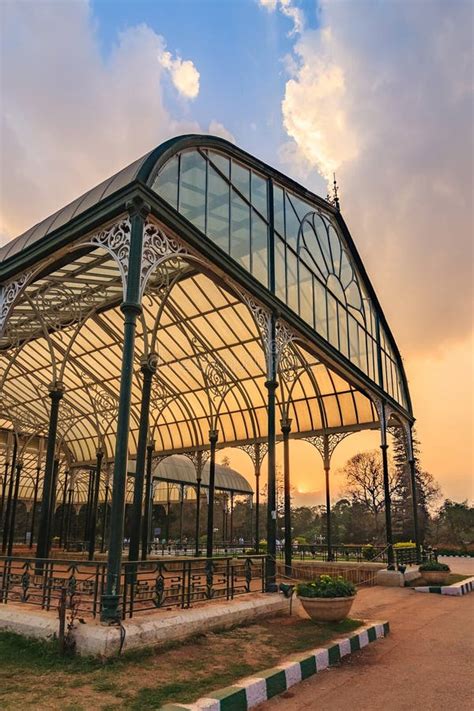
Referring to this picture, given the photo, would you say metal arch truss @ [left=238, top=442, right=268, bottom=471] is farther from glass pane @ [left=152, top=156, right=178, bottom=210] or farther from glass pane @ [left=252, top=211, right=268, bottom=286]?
glass pane @ [left=152, top=156, right=178, bottom=210]

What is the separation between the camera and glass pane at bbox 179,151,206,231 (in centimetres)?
1075

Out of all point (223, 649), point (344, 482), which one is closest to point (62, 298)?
point (223, 649)

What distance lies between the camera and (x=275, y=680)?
222 inches

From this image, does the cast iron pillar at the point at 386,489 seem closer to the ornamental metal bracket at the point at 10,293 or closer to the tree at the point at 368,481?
the ornamental metal bracket at the point at 10,293

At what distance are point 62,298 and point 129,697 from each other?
1245 centimetres

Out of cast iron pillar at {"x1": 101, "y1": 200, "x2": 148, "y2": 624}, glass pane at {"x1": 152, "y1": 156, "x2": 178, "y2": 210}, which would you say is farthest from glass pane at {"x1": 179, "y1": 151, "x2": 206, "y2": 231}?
cast iron pillar at {"x1": 101, "y1": 200, "x2": 148, "y2": 624}

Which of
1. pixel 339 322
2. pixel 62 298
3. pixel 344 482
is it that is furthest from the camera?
pixel 344 482

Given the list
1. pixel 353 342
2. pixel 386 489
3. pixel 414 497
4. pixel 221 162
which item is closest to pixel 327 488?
pixel 386 489

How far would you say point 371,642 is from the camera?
8.24 meters

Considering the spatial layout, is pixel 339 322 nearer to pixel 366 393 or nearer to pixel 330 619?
pixel 366 393

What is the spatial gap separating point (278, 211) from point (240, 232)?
300 centimetres

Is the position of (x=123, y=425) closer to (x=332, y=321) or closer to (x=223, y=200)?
(x=223, y=200)

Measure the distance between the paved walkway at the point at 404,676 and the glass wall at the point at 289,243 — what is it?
27.7ft

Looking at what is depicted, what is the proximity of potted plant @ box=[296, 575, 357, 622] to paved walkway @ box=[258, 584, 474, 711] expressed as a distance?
83 cm
